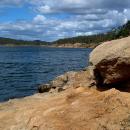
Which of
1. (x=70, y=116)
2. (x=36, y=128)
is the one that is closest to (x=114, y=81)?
(x=70, y=116)

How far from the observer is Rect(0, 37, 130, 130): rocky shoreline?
37.7ft

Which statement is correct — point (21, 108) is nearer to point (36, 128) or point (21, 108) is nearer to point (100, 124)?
point (36, 128)

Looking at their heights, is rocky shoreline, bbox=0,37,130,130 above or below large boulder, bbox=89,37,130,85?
below

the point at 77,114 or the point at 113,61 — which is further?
the point at 113,61

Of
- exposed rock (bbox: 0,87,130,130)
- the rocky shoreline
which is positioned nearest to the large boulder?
the rocky shoreline

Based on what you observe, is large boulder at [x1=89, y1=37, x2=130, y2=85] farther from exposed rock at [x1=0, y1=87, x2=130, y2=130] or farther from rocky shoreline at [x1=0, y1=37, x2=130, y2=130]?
exposed rock at [x1=0, y1=87, x2=130, y2=130]

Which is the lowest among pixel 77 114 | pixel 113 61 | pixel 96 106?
pixel 77 114

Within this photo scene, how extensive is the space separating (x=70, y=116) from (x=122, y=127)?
5.81ft

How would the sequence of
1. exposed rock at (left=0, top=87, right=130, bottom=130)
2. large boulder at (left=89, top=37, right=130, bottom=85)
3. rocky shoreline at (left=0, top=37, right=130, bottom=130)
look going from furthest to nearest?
large boulder at (left=89, top=37, right=130, bottom=85), rocky shoreline at (left=0, top=37, right=130, bottom=130), exposed rock at (left=0, top=87, right=130, bottom=130)

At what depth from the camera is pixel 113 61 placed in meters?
13.6

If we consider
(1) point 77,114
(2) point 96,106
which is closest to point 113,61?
(2) point 96,106

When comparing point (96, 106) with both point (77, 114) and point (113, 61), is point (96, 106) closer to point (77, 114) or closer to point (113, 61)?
point (77, 114)

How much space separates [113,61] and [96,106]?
2.03m

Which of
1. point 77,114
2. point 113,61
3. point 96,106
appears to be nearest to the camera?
point 77,114
